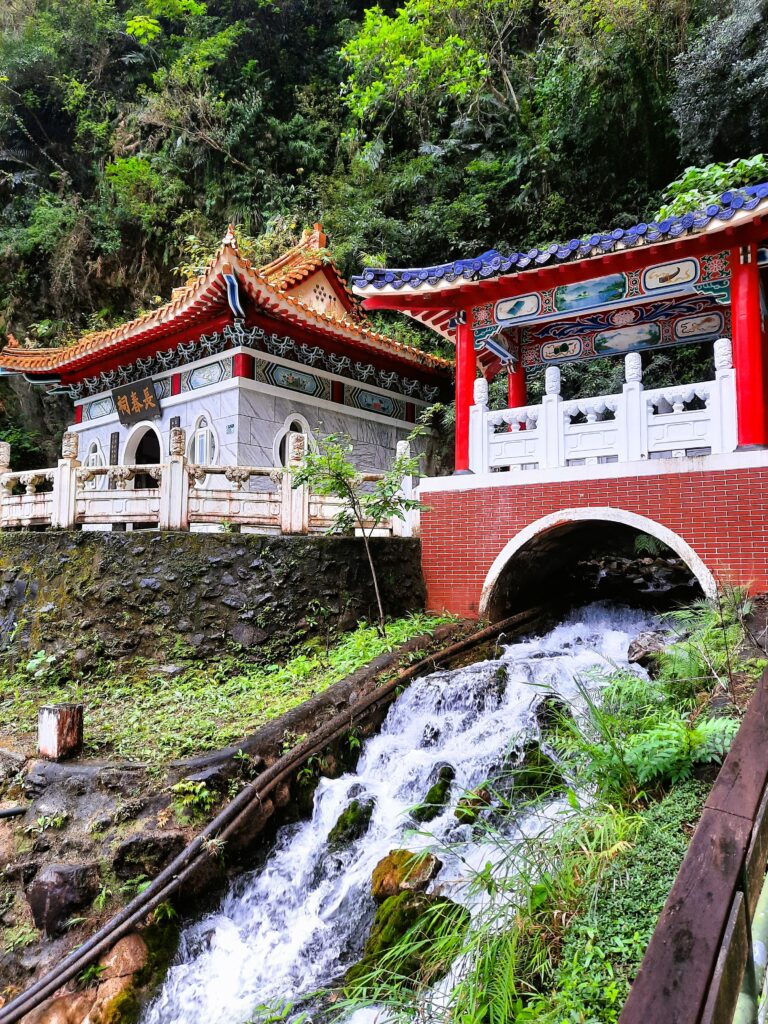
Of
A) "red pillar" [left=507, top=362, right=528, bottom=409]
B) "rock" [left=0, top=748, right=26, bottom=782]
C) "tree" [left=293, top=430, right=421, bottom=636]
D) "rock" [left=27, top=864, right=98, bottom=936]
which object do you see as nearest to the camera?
"rock" [left=27, top=864, right=98, bottom=936]

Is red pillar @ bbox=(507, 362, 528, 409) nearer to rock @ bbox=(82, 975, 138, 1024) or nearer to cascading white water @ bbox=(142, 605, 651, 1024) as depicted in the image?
cascading white water @ bbox=(142, 605, 651, 1024)

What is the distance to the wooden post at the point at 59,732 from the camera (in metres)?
5.81

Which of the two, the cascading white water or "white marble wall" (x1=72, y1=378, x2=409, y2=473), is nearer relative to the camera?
the cascading white water

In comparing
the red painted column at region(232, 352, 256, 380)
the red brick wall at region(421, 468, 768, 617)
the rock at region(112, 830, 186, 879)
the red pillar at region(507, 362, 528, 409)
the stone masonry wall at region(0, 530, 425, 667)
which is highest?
the red painted column at region(232, 352, 256, 380)

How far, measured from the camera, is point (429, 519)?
935 centimetres

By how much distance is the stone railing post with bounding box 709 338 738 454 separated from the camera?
7383mm

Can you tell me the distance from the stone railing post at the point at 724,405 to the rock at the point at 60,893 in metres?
7.31

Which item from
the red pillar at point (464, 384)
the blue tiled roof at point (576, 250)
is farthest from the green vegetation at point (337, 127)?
the blue tiled roof at point (576, 250)

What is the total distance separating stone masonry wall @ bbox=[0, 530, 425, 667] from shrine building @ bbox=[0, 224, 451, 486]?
3.56 metres

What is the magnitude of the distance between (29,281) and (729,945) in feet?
72.6

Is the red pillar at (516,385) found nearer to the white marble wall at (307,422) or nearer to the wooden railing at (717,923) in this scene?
the white marble wall at (307,422)

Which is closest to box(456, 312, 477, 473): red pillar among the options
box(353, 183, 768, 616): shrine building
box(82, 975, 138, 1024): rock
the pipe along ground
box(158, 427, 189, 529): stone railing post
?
box(353, 183, 768, 616): shrine building

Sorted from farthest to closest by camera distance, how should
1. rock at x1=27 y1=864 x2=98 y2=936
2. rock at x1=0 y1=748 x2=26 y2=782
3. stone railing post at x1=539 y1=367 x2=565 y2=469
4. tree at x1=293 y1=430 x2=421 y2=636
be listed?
stone railing post at x1=539 y1=367 x2=565 y2=469 → tree at x1=293 y1=430 x2=421 y2=636 → rock at x1=0 y1=748 x2=26 y2=782 → rock at x1=27 y1=864 x2=98 y2=936

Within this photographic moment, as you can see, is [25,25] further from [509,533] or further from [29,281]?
[509,533]
